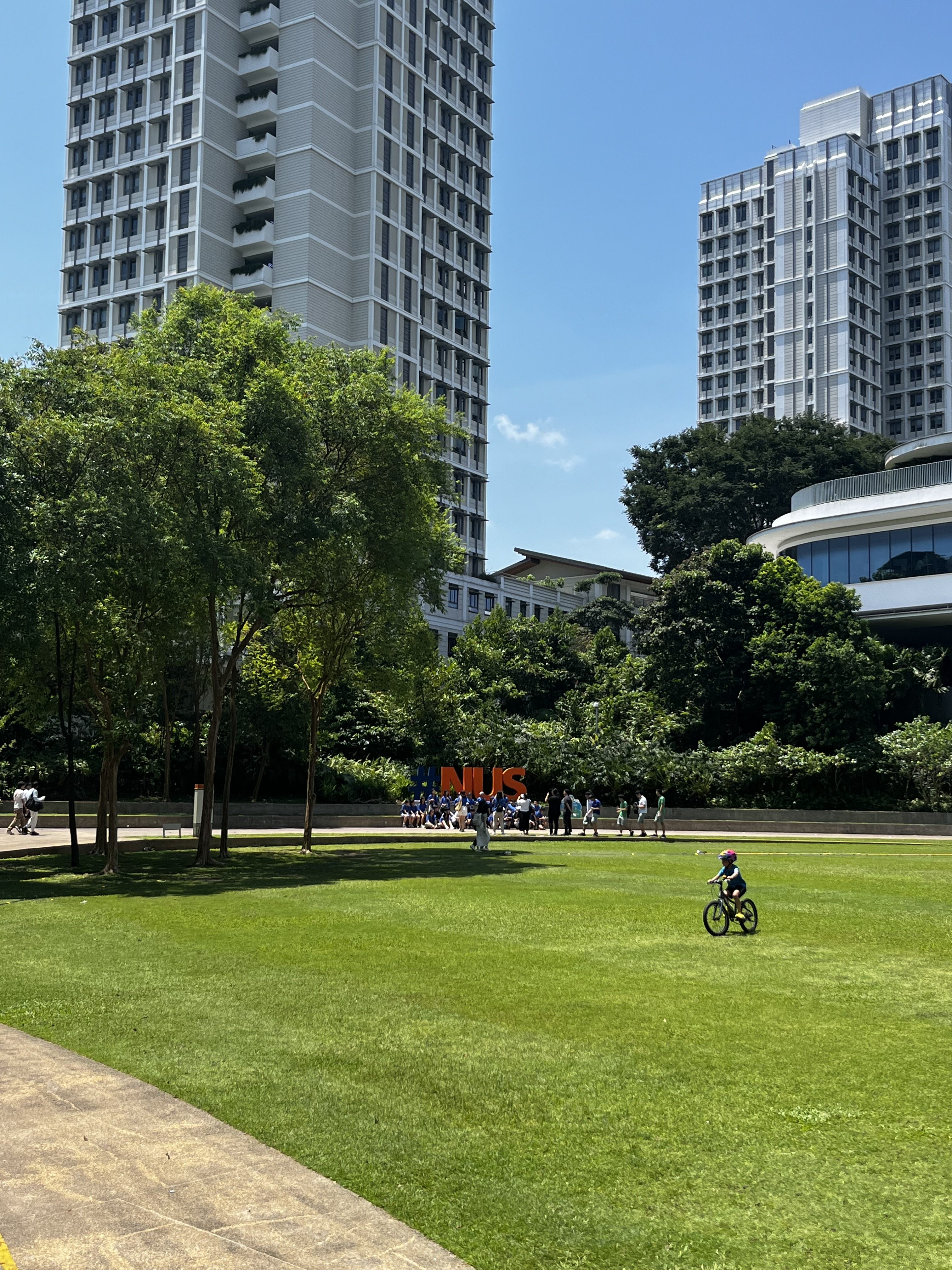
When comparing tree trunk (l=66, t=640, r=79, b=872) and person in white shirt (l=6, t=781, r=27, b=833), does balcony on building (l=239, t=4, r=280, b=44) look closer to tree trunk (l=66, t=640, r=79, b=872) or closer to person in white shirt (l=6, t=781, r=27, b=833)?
person in white shirt (l=6, t=781, r=27, b=833)

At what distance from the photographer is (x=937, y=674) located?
5391 cm

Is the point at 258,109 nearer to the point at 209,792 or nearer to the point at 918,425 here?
the point at 209,792

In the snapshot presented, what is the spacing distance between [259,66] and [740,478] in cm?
4262

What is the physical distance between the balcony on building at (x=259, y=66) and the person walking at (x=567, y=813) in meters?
58.0

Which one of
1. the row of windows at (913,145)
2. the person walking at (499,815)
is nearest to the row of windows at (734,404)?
the row of windows at (913,145)

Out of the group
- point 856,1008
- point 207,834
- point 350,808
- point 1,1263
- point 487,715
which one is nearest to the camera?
point 1,1263

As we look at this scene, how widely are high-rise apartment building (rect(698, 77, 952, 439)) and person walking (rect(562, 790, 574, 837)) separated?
86571mm

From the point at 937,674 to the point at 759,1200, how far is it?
52.4 meters

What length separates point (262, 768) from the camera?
153ft

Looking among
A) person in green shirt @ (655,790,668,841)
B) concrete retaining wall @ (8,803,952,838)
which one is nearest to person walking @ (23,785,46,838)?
concrete retaining wall @ (8,803,952,838)

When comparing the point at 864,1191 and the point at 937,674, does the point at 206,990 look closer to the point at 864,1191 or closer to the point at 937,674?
the point at 864,1191

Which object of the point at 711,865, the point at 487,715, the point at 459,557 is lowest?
the point at 711,865

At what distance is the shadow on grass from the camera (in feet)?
69.5

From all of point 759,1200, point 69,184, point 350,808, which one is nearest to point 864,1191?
point 759,1200
